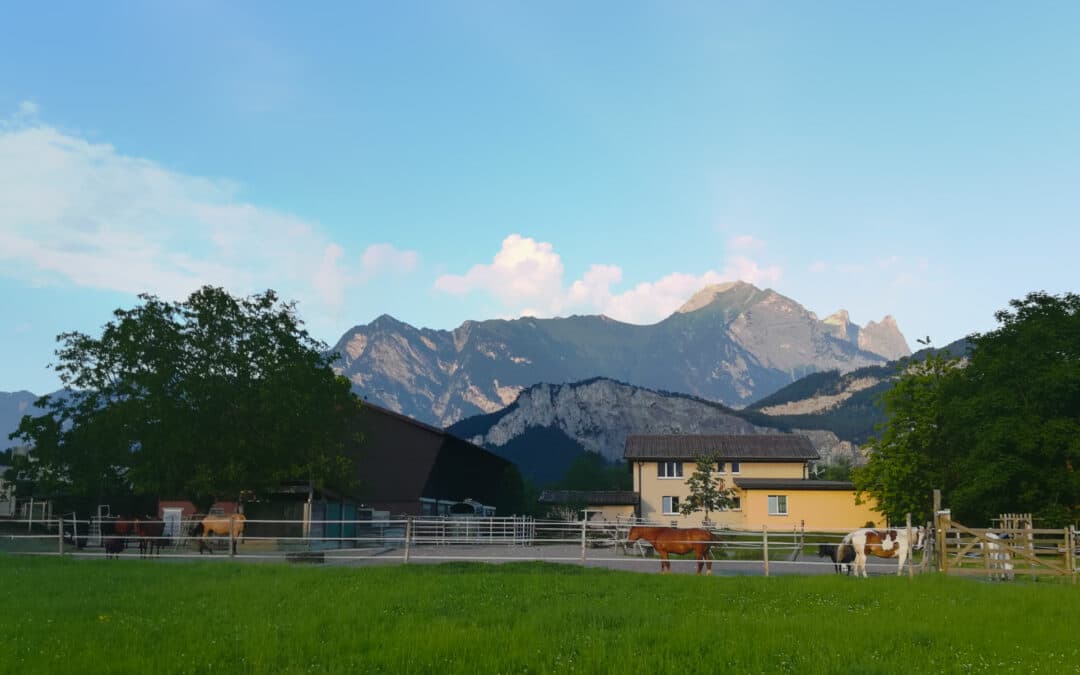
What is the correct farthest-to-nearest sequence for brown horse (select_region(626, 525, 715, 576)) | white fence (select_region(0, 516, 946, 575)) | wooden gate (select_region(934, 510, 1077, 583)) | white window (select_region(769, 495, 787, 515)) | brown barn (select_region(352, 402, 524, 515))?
white window (select_region(769, 495, 787, 515)) < brown barn (select_region(352, 402, 524, 515)) < white fence (select_region(0, 516, 946, 575)) < brown horse (select_region(626, 525, 715, 576)) < wooden gate (select_region(934, 510, 1077, 583))

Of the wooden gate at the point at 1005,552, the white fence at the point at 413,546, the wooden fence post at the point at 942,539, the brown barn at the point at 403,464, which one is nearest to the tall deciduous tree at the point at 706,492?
the white fence at the point at 413,546

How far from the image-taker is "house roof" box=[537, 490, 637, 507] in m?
83.8

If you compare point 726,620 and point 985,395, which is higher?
point 985,395

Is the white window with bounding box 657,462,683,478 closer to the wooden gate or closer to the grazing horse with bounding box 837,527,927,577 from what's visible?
the grazing horse with bounding box 837,527,927,577

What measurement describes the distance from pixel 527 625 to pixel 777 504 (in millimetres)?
62468

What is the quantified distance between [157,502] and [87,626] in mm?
50540

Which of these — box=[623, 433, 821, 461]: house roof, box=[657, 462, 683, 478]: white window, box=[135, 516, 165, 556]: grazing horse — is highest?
box=[623, 433, 821, 461]: house roof

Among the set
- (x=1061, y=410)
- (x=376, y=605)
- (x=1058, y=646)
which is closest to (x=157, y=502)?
(x=376, y=605)

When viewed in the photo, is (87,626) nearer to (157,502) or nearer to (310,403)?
(310,403)

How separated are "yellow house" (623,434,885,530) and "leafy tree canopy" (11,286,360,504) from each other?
3680cm

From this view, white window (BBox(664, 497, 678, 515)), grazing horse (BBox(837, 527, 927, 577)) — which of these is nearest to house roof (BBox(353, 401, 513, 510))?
white window (BBox(664, 497, 678, 515))

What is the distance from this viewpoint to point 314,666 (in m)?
10.9

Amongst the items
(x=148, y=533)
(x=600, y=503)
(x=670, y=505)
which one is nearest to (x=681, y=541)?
(x=148, y=533)

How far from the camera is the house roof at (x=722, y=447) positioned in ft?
274
